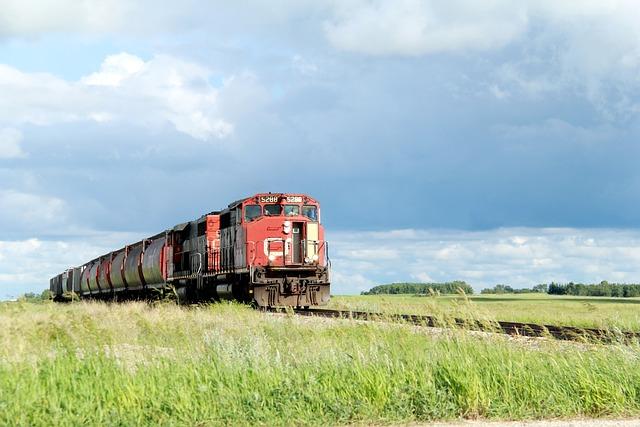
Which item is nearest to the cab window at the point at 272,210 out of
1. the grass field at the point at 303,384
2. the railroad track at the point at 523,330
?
the railroad track at the point at 523,330

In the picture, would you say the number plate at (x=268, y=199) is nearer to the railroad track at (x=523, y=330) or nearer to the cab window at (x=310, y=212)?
the cab window at (x=310, y=212)

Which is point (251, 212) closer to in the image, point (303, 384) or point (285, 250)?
point (285, 250)

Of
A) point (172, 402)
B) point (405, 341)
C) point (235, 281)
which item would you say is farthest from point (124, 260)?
point (172, 402)

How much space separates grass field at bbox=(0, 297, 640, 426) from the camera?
8273mm

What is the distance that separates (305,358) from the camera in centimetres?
1045

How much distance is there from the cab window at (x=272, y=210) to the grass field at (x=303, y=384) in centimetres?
1734

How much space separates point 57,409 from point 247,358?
2.89 metres

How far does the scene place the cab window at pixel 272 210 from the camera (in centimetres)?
2867

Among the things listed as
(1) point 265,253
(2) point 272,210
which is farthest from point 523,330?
(2) point 272,210

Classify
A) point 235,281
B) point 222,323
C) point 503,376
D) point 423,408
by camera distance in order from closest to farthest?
point 423,408 → point 503,376 → point 222,323 → point 235,281

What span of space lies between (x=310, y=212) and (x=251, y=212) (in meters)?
2.32

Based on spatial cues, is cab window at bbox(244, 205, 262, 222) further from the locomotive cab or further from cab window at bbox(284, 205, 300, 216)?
cab window at bbox(284, 205, 300, 216)

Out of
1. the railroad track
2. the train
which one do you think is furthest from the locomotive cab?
the railroad track

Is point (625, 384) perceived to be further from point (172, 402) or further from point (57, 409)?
point (57, 409)
